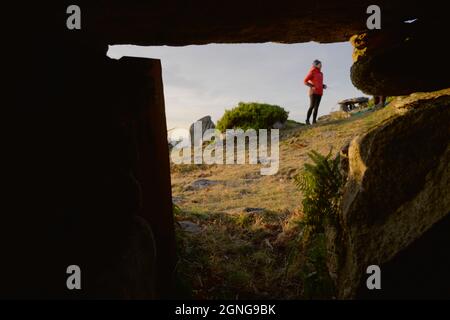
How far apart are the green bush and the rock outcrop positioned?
550 inches

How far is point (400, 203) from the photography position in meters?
3.08

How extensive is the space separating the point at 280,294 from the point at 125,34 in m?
3.12

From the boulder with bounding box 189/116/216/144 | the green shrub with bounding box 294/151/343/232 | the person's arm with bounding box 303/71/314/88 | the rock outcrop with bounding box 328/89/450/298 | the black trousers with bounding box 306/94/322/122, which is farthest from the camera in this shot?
the boulder with bounding box 189/116/216/144

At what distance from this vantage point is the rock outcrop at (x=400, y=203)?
9.43ft

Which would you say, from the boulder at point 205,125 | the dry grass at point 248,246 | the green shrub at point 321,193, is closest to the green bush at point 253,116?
the boulder at point 205,125

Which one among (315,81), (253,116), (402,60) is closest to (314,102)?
(315,81)

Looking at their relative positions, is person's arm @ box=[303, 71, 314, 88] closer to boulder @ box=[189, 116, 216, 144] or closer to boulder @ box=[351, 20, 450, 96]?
boulder @ box=[189, 116, 216, 144]

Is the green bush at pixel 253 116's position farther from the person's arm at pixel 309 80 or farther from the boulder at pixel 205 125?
the boulder at pixel 205 125

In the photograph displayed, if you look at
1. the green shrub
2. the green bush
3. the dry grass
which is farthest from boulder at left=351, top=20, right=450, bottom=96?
the green bush

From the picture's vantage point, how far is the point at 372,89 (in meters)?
4.37

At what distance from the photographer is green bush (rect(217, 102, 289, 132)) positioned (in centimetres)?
1739

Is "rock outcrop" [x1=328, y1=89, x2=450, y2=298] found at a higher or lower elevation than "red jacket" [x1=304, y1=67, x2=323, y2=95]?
lower
